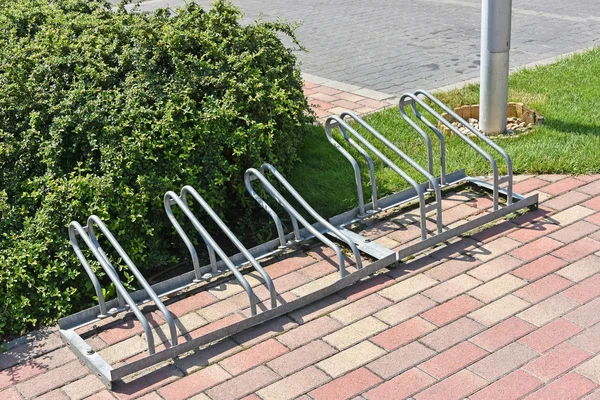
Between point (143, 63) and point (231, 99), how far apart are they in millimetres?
630

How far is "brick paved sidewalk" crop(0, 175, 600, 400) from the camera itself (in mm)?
3748

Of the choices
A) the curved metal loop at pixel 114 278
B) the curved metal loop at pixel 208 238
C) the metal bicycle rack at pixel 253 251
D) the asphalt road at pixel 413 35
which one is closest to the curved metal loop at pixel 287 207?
the metal bicycle rack at pixel 253 251

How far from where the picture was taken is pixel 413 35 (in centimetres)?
1055

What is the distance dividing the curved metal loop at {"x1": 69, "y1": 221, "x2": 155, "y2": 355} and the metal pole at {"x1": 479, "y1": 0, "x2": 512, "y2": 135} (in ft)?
11.6

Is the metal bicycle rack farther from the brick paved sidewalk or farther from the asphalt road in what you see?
the asphalt road

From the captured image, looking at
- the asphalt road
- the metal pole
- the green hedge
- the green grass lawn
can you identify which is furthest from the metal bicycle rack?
the asphalt road

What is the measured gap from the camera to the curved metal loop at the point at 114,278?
12.8 feet

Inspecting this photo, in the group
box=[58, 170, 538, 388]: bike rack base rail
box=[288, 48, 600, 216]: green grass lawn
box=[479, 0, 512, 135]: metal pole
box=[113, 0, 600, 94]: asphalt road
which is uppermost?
box=[479, 0, 512, 135]: metal pole

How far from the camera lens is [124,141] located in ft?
15.8

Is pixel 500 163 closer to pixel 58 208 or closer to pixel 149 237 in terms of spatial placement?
pixel 149 237

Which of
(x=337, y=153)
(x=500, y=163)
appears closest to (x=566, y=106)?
(x=500, y=163)

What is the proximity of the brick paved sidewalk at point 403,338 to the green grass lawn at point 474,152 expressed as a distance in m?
0.86

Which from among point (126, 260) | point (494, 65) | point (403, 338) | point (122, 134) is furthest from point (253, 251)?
point (494, 65)

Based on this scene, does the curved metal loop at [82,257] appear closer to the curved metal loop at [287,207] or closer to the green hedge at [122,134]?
the green hedge at [122,134]
